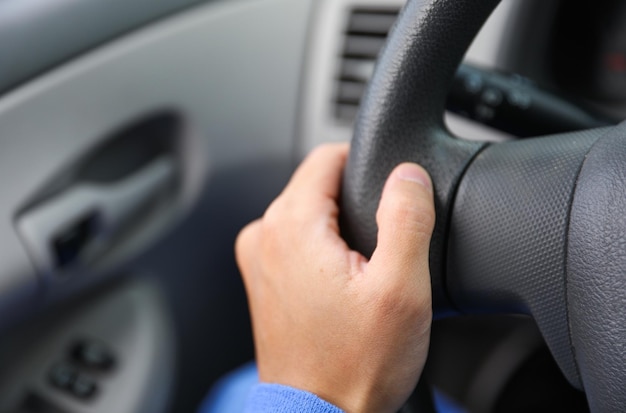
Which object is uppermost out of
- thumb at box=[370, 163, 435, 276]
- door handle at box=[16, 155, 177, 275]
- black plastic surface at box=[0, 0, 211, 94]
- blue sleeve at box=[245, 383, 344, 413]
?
thumb at box=[370, 163, 435, 276]

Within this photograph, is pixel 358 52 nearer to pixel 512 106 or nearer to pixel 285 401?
pixel 512 106

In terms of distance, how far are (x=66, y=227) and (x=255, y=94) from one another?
287 millimetres

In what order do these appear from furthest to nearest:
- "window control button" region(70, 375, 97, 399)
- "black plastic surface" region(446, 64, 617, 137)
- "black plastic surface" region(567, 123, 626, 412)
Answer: "window control button" region(70, 375, 97, 399) → "black plastic surface" region(446, 64, 617, 137) → "black plastic surface" region(567, 123, 626, 412)

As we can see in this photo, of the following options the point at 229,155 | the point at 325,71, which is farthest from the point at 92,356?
the point at 325,71

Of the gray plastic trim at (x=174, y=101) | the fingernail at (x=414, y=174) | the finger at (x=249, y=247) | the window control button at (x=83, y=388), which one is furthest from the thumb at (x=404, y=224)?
the window control button at (x=83, y=388)

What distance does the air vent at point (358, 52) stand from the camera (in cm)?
89

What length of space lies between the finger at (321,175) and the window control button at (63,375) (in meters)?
0.46

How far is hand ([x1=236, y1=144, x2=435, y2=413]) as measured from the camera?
449 mm

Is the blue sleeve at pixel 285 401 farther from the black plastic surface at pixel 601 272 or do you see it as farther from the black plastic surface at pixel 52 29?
the black plastic surface at pixel 52 29

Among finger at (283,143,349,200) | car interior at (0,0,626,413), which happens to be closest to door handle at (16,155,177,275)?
car interior at (0,0,626,413)

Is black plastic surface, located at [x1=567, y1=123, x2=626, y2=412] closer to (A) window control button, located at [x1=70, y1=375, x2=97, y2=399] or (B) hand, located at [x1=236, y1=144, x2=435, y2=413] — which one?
(B) hand, located at [x1=236, y1=144, x2=435, y2=413]

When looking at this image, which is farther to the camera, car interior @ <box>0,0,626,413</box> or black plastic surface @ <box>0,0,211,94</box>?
black plastic surface @ <box>0,0,211,94</box>

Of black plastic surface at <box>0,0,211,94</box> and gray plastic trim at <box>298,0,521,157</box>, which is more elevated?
black plastic surface at <box>0,0,211,94</box>

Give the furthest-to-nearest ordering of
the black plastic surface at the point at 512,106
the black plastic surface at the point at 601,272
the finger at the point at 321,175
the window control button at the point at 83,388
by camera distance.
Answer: the window control button at the point at 83,388 < the black plastic surface at the point at 512,106 < the finger at the point at 321,175 < the black plastic surface at the point at 601,272
